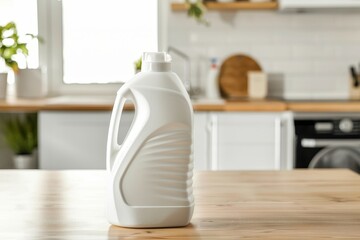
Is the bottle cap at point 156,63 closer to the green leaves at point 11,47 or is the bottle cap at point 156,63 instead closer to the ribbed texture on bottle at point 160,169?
the ribbed texture on bottle at point 160,169

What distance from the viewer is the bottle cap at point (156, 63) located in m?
1.28

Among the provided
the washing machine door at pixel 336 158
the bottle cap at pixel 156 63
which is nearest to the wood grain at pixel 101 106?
the washing machine door at pixel 336 158

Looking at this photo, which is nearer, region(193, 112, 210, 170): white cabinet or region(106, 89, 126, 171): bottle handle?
region(106, 89, 126, 171): bottle handle

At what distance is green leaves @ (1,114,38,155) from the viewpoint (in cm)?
412

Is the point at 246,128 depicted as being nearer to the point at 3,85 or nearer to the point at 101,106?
the point at 101,106

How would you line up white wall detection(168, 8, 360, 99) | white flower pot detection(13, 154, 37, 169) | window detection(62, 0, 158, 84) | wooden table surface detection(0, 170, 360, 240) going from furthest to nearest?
window detection(62, 0, 158, 84), white wall detection(168, 8, 360, 99), white flower pot detection(13, 154, 37, 169), wooden table surface detection(0, 170, 360, 240)

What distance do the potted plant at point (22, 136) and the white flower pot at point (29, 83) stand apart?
147 mm

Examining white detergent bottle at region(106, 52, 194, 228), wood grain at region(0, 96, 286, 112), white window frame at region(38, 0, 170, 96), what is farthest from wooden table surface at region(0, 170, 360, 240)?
white window frame at region(38, 0, 170, 96)

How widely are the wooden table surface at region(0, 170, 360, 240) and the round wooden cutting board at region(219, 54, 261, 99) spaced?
95.5 inches

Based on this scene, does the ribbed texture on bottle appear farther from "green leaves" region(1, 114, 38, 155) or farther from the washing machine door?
"green leaves" region(1, 114, 38, 155)

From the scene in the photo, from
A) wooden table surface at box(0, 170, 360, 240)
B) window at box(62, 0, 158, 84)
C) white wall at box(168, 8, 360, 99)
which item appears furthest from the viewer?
window at box(62, 0, 158, 84)

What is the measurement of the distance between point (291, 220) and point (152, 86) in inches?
15.4

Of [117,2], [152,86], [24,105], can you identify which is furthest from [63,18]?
[152,86]

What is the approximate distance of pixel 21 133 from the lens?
414cm
